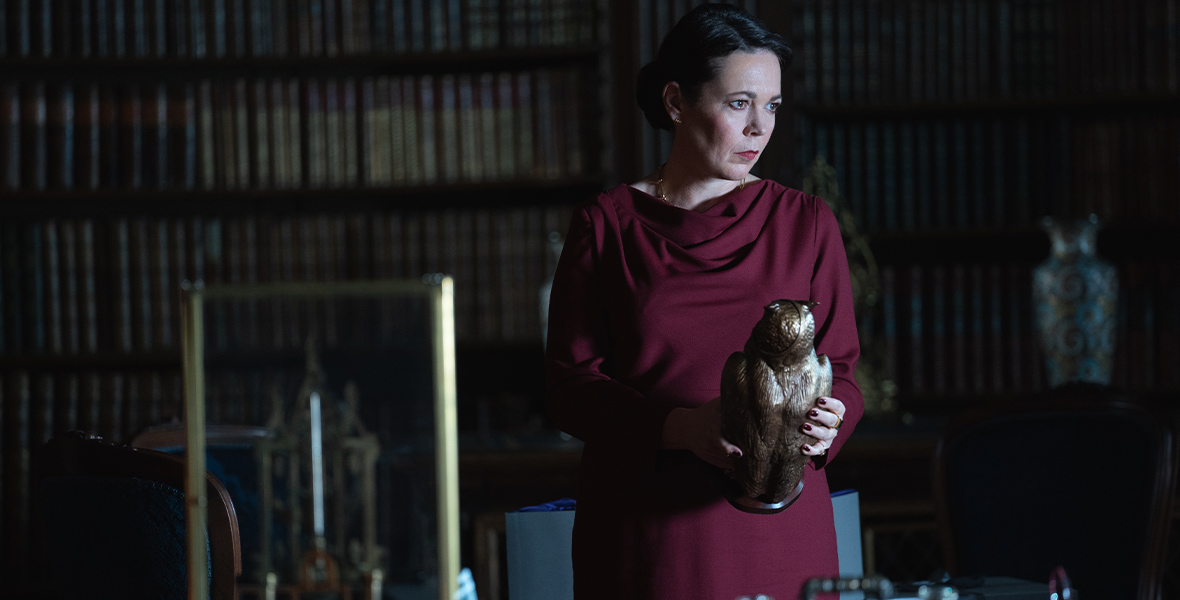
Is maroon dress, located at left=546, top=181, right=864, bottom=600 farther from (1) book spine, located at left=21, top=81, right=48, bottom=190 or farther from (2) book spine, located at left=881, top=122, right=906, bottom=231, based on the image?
(1) book spine, located at left=21, top=81, right=48, bottom=190

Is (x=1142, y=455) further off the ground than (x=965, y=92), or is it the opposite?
(x=965, y=92)

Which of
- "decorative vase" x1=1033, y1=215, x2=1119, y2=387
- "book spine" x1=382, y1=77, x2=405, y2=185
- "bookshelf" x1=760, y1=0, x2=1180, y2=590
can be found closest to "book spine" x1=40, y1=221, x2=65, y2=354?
"book spine" x1=382, y1=77, x2=405, y2=185

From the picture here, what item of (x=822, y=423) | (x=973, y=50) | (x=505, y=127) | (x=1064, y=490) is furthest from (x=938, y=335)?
(x=822, y=423)

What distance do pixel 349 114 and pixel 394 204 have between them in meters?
0.33

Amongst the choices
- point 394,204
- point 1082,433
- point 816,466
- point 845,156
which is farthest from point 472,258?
point 816,466

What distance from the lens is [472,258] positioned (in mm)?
2795

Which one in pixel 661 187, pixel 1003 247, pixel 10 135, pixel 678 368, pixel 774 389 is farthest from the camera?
pixel 1003 247

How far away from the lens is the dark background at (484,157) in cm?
272

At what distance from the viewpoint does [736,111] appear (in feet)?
3.37

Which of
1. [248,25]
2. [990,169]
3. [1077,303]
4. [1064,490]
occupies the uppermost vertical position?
[248,25]

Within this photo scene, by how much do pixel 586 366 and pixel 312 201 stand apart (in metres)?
2.18

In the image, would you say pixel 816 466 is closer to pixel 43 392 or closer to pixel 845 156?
pixel 845 156

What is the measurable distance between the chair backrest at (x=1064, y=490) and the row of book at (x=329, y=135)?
4.63ft

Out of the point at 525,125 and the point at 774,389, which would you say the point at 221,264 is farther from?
the point at 774,389
